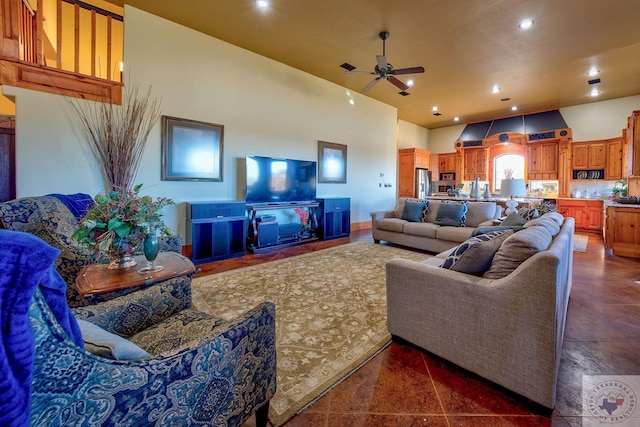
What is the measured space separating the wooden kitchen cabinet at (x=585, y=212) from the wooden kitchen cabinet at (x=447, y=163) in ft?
10.1

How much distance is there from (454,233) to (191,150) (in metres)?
4.19

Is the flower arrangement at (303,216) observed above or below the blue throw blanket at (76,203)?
below

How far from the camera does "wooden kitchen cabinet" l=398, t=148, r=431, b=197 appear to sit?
8695mm

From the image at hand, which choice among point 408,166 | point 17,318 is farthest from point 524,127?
point 17,318

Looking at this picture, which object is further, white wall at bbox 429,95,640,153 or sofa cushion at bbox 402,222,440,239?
white wall at bbox 429,95,640,153

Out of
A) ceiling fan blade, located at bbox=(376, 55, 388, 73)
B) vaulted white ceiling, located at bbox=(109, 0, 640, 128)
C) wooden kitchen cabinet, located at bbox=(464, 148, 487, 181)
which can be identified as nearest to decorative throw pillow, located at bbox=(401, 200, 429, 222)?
ceiling fan blade, located at bbox=(376, 55, 388, 73)

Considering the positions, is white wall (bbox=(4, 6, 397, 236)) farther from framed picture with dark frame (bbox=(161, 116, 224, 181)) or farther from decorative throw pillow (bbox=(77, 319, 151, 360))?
decorative throw pillow (bbox=(77, 319, 151, 360))

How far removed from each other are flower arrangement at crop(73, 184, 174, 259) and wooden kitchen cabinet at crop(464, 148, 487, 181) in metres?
9.52

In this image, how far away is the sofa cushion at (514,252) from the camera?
1.54 m

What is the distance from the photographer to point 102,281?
1.59 meters

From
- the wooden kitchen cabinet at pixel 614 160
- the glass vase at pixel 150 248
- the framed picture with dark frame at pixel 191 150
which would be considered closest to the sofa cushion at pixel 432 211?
the framed picture with dark frame at pixel 191 150

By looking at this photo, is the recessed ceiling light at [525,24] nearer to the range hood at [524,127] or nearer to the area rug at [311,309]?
the area rug at [311,309]

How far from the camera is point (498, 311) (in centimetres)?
151

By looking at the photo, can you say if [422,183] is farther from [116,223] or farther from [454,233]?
[116,223]
